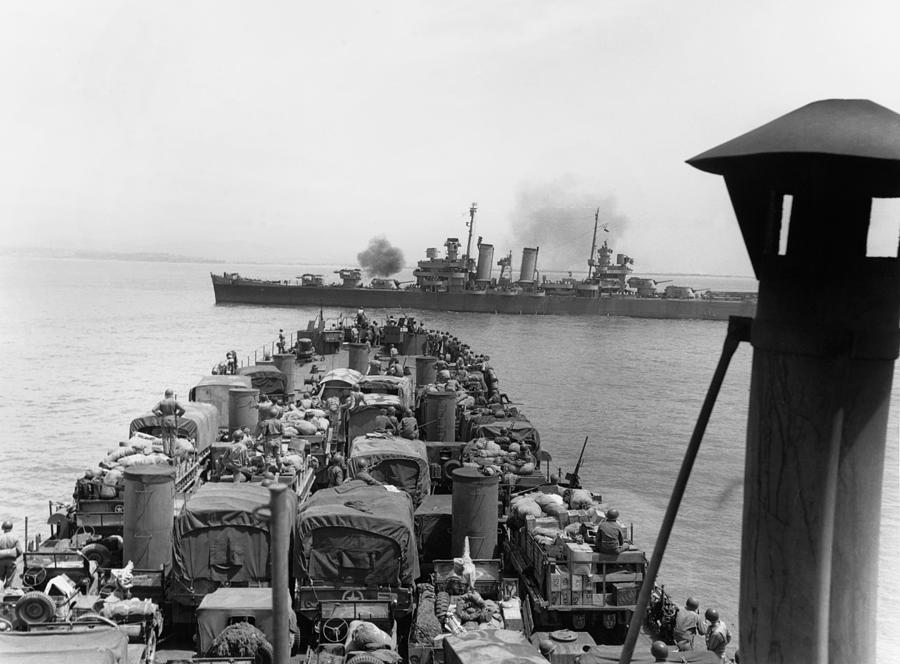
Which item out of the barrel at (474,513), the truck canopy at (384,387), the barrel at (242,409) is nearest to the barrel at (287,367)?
the truck canopy at (384,387)

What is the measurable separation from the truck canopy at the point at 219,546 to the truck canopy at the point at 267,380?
15504mm

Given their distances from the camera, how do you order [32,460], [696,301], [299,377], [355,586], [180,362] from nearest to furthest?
[355,586] < [32,460] < [299,377] < [180,362] < [696,301]

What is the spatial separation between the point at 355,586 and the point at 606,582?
3.47 metres

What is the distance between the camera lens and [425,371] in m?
28.4

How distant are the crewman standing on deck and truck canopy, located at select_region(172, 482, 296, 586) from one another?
17.3ft

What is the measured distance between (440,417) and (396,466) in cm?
651

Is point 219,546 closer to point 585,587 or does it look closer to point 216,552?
point 216,552

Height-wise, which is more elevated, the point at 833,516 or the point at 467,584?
the point at 833,516

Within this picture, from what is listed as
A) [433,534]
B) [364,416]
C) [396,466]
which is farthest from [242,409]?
[433,534]

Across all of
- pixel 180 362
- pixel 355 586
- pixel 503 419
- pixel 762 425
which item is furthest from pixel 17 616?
pixel 180 362

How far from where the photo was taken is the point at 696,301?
339 feet

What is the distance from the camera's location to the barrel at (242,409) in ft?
65.7

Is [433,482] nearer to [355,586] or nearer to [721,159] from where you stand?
[355,586]

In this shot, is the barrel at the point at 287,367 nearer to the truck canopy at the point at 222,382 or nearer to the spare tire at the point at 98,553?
the truck canopy at the point at 222,382
